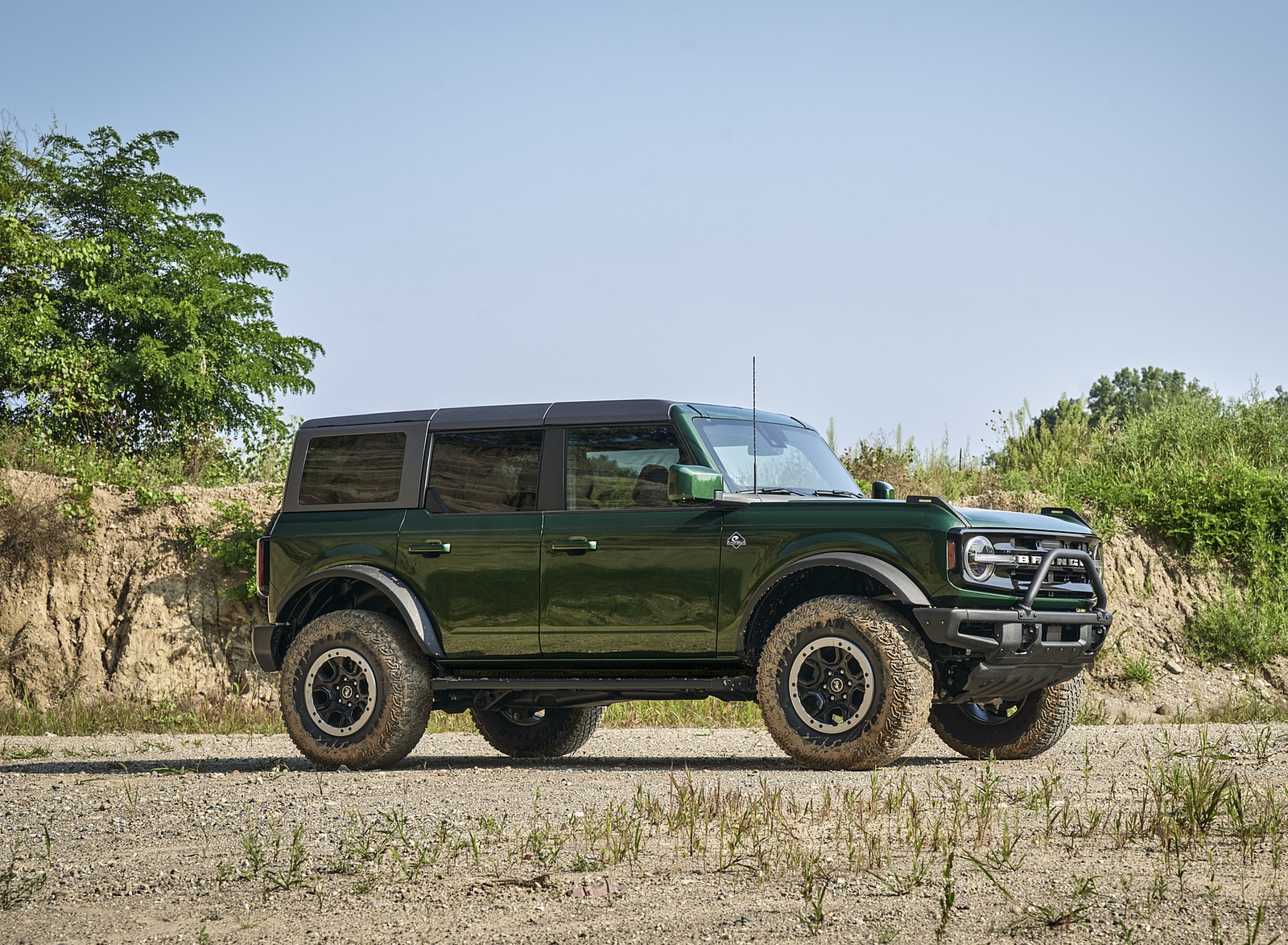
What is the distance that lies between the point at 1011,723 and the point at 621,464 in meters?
3.27

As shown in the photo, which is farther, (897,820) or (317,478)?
(317,478)

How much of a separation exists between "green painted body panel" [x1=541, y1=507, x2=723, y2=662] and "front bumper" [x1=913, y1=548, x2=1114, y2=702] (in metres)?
1.39

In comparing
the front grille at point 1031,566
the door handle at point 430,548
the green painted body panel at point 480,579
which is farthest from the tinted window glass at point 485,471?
the front grille at point 1031,566

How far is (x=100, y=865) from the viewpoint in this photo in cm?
588

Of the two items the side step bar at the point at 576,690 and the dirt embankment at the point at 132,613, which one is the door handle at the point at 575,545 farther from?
the dirt embankment at the point at 132,613

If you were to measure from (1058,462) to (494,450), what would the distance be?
14249 mm

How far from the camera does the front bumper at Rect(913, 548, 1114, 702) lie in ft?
26.8

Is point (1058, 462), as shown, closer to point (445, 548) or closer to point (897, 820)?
point (445, 548)

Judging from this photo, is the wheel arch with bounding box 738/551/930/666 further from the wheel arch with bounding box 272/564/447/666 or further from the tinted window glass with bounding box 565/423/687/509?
the wheel arch with bounding box 272/564/447/666

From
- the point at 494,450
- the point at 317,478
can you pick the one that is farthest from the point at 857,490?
the point at 317,478

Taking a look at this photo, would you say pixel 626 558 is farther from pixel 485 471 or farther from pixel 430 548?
pixel 430 548

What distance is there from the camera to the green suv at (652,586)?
8.29 m

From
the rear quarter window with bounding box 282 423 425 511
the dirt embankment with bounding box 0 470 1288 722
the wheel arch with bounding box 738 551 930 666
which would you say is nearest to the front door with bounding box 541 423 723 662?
the wheel arch with bounding box 738 551 930 666

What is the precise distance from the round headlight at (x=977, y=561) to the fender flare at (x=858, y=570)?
301mm
